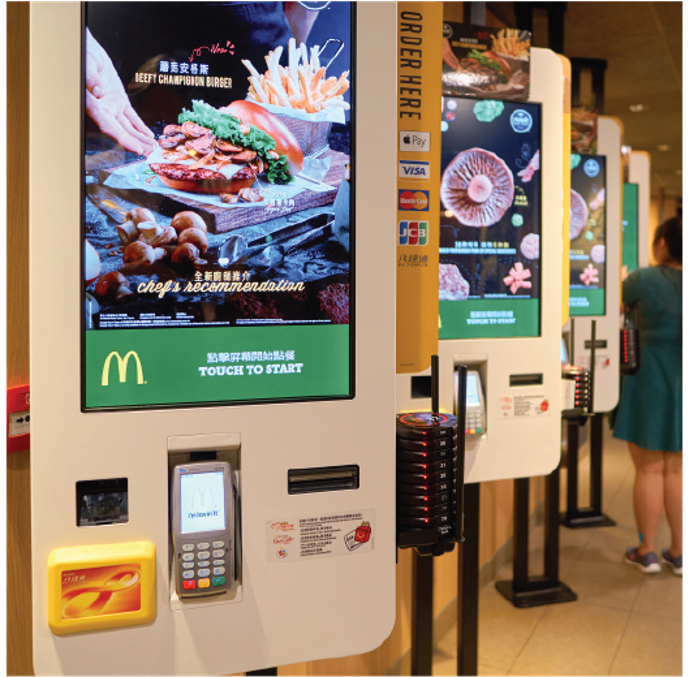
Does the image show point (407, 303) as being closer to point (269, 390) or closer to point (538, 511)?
point (269, 390)

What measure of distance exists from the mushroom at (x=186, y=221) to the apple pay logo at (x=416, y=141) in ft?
1.76

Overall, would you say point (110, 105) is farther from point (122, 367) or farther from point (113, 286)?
point (122, 367)

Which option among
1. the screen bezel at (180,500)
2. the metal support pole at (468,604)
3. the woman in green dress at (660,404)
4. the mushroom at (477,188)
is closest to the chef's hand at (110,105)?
the screen bezel at (180,500)

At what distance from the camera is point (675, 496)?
3822mm

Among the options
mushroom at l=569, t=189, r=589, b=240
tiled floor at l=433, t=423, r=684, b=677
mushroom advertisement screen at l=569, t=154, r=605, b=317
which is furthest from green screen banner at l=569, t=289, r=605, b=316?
tiled floor at l=433, t=423, r=684, b=677

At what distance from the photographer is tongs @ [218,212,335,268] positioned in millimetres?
1240

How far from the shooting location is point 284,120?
126 cm

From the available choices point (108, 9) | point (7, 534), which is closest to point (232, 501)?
point (7, 534)

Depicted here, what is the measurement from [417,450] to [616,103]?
21.7 ft

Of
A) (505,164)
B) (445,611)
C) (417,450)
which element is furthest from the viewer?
(445,611)

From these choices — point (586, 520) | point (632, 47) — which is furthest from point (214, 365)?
point (632, 47)

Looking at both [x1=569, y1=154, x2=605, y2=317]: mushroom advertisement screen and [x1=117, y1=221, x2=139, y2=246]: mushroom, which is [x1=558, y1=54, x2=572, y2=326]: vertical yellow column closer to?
[x1=569, y1=154, x2=605, y2=317]: mushroom advertisement screen

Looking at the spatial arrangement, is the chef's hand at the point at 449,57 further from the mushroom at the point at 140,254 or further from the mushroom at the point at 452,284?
the mushroom at the point at 140,254

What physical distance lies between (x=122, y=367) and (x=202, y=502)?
275 mm
